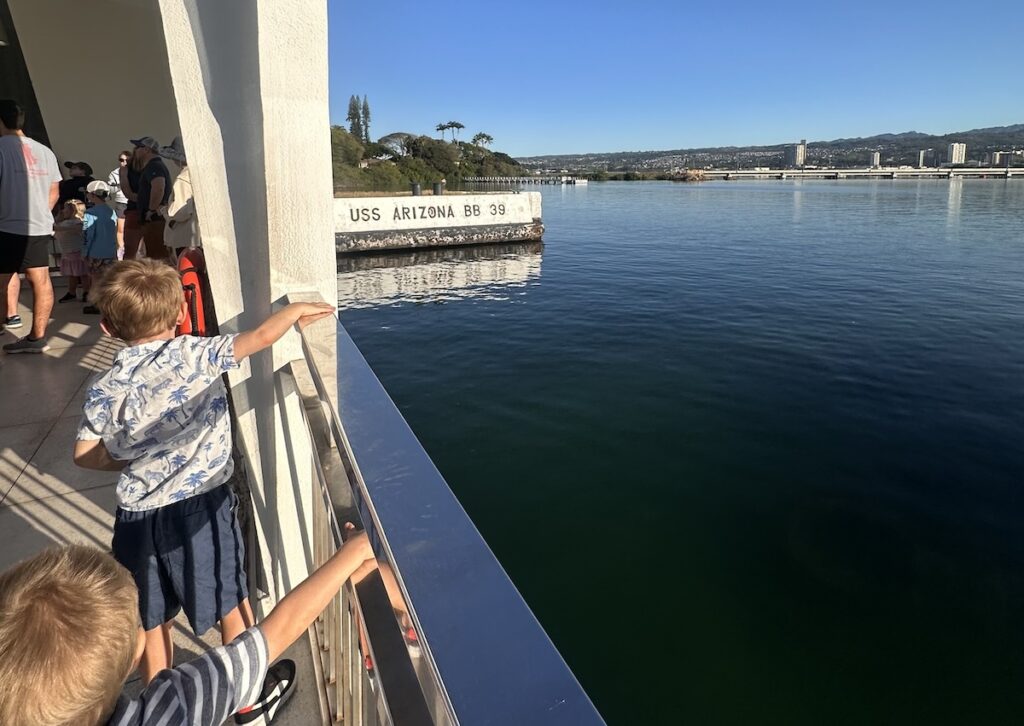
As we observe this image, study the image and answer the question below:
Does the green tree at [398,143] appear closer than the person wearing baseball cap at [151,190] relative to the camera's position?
No

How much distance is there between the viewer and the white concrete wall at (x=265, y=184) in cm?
193

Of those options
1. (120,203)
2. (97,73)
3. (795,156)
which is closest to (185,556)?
(120,203)

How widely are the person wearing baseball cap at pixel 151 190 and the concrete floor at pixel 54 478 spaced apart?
1042 mm

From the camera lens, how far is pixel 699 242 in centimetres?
2464

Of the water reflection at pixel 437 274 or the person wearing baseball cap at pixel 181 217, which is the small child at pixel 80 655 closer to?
the person wearing baseball cap at pixel 181 217

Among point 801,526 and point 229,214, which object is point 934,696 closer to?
point 801,526

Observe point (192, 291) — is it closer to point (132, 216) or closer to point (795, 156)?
point (132, 216)

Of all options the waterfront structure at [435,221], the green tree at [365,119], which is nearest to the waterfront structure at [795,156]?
the green tree at [365,119]

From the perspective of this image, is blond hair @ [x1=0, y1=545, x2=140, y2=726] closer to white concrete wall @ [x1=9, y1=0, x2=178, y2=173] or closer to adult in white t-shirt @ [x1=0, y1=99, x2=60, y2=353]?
adult in white t-shirt @ [x1=0, y1=99, x2=60, y2=353]

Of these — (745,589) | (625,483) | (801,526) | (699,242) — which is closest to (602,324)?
(625,483)

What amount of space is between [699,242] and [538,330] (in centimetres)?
1484

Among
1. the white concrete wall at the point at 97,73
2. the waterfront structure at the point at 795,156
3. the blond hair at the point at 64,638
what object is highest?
the waterfront structure at the point at 795,156

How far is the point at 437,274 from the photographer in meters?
18.5

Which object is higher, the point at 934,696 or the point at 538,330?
the point at 538,330
